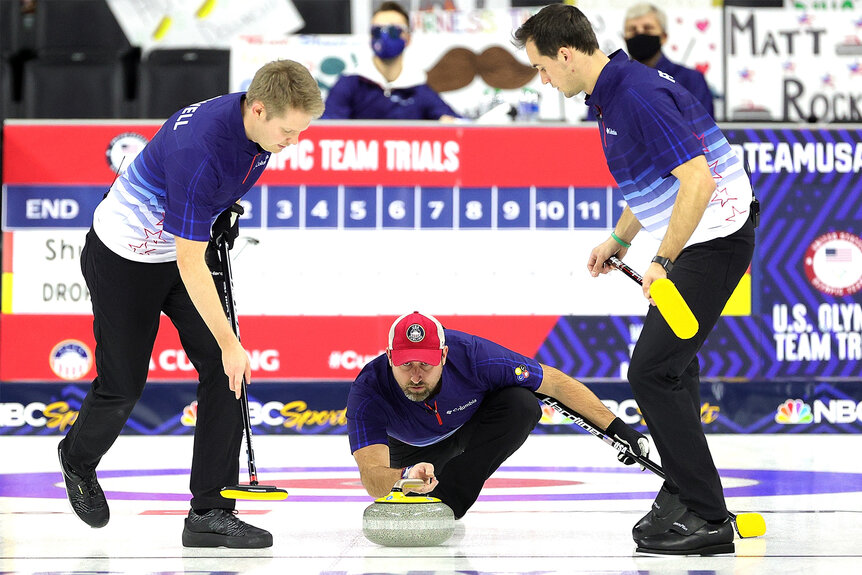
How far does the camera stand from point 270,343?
6906 millimetres

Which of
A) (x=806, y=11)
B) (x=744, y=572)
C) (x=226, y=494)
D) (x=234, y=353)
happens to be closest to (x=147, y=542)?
(x=226, y=494)

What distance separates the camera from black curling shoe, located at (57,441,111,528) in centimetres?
406

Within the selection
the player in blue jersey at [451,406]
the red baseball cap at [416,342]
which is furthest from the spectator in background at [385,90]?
the red baseball cap at [416,342]

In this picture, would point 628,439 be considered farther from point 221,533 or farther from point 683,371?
point 221,533

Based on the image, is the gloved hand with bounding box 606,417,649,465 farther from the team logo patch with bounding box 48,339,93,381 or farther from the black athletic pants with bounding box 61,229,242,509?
the team logo patch with bounding box 48,339,93,381

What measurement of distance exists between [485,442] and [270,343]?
107 inches

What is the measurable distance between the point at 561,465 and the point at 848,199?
2405 millimetres

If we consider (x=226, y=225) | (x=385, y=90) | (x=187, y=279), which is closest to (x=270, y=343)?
(x=385, y=90)

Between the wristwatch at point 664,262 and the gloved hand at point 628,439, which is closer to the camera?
the wristwatch at point 664,262

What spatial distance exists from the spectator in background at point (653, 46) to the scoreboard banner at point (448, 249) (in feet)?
1.43

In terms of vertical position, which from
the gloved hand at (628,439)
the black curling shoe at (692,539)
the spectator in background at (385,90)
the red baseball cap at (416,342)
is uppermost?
the spectator in background at (385,90)

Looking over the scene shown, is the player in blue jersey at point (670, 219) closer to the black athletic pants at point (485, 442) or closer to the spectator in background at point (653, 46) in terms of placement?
the black athletic pants at point (485, 442)

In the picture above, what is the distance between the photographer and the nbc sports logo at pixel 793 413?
275 inches

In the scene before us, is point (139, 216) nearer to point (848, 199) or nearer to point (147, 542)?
point (147, 542)
